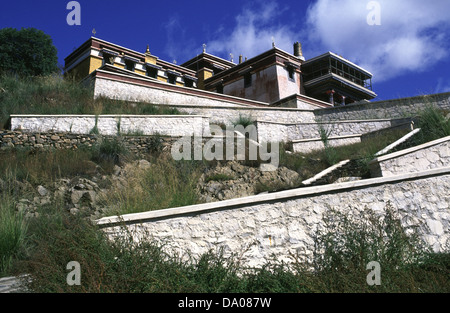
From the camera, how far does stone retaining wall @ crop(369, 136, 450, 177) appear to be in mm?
9555

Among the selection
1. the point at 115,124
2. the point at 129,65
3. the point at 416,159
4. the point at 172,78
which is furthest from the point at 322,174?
the point at 172,78

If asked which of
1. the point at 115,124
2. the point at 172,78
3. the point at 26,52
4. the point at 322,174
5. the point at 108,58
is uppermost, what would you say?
the point at 172,78

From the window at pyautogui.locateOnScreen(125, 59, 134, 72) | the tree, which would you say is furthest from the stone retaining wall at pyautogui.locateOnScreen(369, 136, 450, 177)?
the tree

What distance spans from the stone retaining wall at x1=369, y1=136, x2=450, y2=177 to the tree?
85.0 ft

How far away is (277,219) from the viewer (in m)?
6.46

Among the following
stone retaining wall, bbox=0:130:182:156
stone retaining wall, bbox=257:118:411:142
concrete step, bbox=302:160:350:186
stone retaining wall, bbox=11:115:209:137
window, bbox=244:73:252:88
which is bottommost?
concrete step, bbox=302:160:350:186

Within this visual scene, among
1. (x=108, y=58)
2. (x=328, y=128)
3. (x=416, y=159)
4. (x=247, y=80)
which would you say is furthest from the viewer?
(x=247, y=80)

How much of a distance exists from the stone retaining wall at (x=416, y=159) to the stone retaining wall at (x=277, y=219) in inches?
93.4

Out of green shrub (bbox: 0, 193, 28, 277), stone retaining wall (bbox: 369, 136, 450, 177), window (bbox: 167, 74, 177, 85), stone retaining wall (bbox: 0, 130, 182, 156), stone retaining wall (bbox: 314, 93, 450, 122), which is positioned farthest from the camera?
window (bbox: 167, 74, 177, 85)

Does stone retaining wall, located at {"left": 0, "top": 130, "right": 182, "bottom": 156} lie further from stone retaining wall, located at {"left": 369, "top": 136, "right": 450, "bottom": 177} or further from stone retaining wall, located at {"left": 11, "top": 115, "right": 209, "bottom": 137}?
stone retaining wall, located at {"left": 369, "top": 136, "right": 450, "bottom": 177}

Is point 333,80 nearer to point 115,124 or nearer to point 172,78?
point 172,78

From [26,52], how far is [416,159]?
92.1 feet

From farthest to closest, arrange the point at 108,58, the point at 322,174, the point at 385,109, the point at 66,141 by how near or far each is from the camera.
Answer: the point at 108,58
the point at 385,109
the point at 66,141
the point at 322,174
